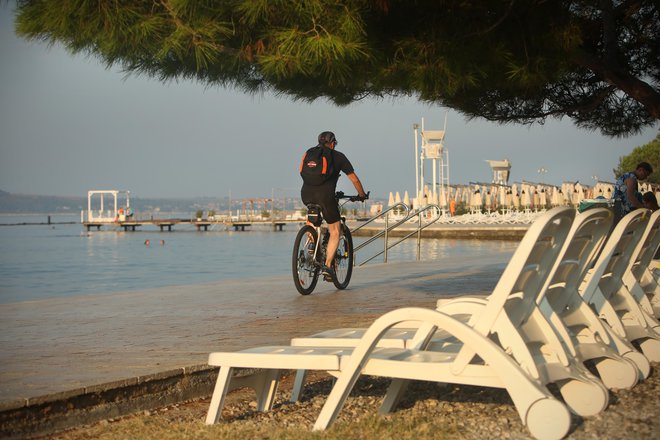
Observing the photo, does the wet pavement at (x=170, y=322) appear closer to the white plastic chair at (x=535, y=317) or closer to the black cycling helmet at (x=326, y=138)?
the black cycling helmet at (x=326, y=138)

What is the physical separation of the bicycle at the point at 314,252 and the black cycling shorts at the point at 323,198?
10 centimetres

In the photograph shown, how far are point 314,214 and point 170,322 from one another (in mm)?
2972

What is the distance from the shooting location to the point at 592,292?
5047mm

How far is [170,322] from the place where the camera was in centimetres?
755

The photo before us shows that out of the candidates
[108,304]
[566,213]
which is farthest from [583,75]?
[566,213]

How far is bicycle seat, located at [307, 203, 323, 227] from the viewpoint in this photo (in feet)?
33.2

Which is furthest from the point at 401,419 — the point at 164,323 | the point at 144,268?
the point at 144,268

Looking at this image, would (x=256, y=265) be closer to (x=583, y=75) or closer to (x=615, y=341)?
(x=583, y=75)

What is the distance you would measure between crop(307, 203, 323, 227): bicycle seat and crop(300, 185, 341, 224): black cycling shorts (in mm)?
63

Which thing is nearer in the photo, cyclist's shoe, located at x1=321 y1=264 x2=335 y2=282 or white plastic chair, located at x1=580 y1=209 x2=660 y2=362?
white plastic chair, located at x1=580 y1=209 x2=660 y2=362

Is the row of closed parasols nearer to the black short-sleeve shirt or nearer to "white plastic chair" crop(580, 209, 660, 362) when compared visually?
the black short-sleeve shirt

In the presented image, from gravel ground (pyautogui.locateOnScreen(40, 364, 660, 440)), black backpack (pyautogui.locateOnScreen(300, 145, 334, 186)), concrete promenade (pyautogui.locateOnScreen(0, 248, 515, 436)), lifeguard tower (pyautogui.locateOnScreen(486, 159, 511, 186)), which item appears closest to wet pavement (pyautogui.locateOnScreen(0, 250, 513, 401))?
concrete promenade (pyautogui.locateOnScreen(0, 248, 515, 436))

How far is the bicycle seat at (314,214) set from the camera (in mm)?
10109

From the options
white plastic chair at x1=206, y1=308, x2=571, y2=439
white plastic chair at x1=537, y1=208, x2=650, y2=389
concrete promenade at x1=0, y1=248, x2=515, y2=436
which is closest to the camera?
white plastic chair at x1=206, y1=308, x2=571, y2=439
